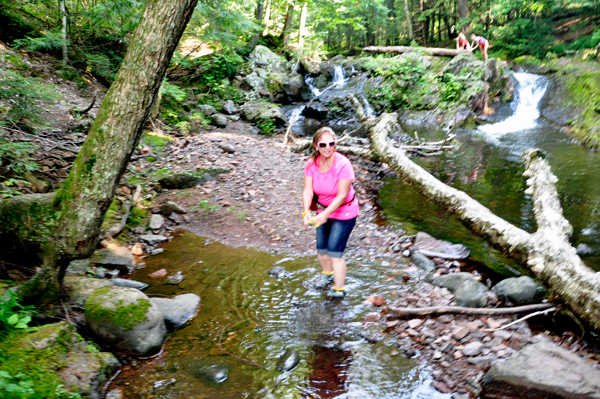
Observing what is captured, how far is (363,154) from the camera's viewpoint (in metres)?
10.2

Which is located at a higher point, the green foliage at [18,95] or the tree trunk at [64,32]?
the tree trunk at [64,32]

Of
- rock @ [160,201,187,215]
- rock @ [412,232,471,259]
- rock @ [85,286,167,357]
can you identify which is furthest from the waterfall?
rock @ [85,286,167,357]

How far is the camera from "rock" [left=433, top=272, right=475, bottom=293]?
4.20 metres

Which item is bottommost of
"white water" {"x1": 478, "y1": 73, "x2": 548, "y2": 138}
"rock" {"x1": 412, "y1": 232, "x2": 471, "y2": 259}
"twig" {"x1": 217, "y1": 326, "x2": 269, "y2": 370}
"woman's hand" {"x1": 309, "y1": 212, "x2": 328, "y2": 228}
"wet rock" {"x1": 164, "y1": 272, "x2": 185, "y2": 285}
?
"wet rock" {"x1": 164, "y1": 272, "x2": 185, "y2": 285}

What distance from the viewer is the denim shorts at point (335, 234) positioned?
4.20m

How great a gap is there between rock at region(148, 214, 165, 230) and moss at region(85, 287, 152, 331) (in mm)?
2891

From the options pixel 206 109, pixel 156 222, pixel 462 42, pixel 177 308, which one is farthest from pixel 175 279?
pixel 462 42

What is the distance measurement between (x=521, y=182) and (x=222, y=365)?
8.49 m

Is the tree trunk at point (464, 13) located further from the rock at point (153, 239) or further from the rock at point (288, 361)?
the rock at point (288, 361)

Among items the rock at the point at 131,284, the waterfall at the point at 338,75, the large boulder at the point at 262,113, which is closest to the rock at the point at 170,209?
the rock at the point at 131,284

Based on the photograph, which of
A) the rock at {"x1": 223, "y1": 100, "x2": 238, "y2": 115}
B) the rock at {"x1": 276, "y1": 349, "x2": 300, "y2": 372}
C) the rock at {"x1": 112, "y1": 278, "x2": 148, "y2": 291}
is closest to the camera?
the rock at {"x1": 276, "y1": 349, "x2": 300, "y2": 372}

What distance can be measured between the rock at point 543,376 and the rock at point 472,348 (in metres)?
0.37

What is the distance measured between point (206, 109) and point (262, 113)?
90.5 inches

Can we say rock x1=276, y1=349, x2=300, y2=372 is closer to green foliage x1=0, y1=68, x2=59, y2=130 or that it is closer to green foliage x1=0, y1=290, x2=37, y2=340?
green foliage x1=0, y1=290, x2=37, y2=340
